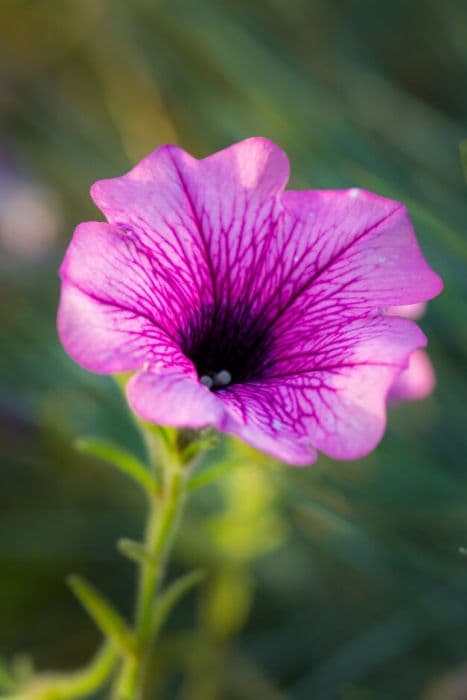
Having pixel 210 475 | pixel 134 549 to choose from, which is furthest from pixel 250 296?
pixel 134 549

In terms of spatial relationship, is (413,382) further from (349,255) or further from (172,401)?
(172,401)

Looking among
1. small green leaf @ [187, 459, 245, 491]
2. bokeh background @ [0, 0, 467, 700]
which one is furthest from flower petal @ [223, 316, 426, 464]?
bokeh background @ [0, 0, 467, 700]

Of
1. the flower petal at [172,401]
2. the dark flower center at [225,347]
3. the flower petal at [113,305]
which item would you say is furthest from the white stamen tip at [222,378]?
the flower petal at [172,401]

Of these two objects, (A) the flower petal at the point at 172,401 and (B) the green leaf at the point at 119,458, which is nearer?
(A) the flower petal at the point at 172,401

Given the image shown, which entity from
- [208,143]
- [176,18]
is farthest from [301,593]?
[176,18]

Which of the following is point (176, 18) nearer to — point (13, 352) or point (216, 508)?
point (13, 352)

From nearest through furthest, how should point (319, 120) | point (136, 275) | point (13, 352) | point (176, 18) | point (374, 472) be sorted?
point (136, 275) → point (374, 472) → point (319, 120) → point (13, 352) → point (176, 18)

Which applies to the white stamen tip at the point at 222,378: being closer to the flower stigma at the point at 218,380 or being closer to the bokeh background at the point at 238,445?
the flower stigma at the point at 218,380
